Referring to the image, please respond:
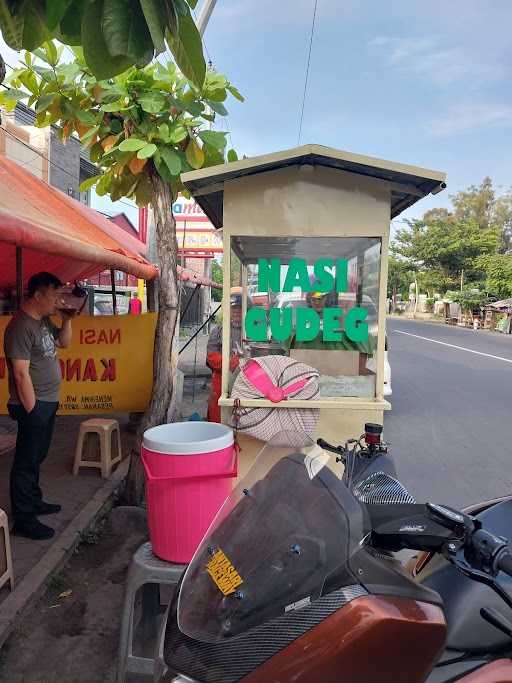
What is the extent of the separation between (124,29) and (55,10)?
1.08ft

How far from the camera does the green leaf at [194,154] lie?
4.39 meters

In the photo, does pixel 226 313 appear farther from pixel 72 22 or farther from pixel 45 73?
pixel 72 22

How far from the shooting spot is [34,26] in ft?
5.66

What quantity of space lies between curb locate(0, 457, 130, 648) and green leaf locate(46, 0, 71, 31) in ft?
9.06

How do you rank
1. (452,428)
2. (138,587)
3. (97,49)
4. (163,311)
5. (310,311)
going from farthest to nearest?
(452,428) < (163,311) < (310,311) < (138,587) < (97,49)

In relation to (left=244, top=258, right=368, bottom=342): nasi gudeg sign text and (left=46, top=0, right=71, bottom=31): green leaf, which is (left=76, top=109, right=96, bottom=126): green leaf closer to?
(left=244, top=258, right=368, bottom=342): nasi gudeg sign text

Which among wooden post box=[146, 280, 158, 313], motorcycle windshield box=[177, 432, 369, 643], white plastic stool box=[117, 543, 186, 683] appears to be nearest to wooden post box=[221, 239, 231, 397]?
white plastic stool box=[117, 543, 186, 683]

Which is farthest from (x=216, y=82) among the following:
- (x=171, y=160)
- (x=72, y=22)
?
(x=72, y=22)

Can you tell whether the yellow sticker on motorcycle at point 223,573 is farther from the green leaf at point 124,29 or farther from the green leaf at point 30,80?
the green leaf at point 30,80

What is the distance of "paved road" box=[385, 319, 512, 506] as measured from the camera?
5363 mm

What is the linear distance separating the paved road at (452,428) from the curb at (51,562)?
2.71 metres

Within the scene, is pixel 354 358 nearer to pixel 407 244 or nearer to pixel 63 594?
pixel 63 594

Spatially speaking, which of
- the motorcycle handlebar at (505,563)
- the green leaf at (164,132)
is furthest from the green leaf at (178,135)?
the motorcycle handlebar at (505,563)

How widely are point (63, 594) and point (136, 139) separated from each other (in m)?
3.14
